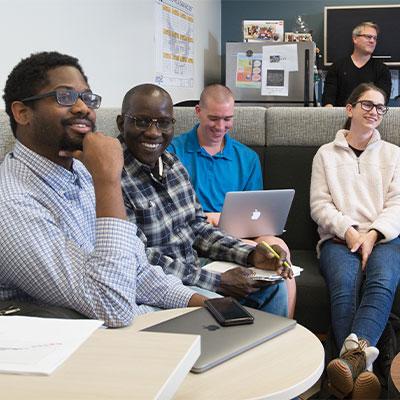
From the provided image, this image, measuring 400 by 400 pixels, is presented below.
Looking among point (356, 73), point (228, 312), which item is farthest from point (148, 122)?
point (356, 73)

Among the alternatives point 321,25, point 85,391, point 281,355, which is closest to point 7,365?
point 85,391

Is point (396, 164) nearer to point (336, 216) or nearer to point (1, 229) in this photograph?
point (336, 216)

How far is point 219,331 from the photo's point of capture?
1084mm

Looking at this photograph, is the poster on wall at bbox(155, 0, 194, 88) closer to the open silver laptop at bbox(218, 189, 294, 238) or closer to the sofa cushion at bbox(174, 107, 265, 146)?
the sofa cushion at bbox(174, 107, 265, 146)

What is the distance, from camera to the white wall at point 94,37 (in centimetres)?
253

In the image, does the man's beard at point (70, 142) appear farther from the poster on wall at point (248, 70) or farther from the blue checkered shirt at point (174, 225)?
the poster on wall at point (248, 70)

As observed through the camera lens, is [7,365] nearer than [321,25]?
Yes

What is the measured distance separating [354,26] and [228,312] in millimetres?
5470

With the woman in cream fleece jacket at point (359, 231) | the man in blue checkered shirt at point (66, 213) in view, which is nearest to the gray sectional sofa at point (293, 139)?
the woman in cream fleece jacket at point (359, 231)

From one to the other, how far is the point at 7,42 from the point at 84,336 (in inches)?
78.9

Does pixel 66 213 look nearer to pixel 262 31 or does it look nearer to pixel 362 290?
pixel 362 290

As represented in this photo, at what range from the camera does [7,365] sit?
2.19 feet

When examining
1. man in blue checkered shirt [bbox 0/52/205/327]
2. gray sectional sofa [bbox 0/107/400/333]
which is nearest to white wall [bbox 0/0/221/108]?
gray sectional sofa [bbox 0/107/400/333]

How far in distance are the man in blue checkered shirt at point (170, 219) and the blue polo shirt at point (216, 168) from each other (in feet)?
1.96
